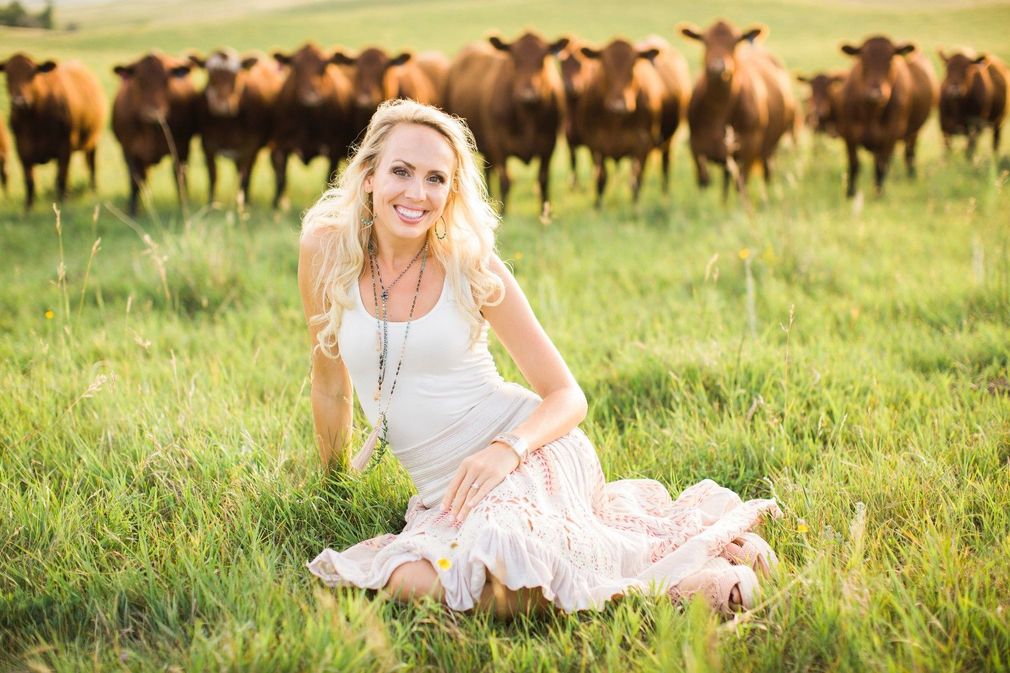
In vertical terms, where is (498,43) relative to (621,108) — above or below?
above

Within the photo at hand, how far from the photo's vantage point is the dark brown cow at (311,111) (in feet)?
34.9

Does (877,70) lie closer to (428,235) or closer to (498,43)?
(498,43)

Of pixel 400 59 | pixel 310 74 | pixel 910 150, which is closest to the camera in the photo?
pixel 310 74

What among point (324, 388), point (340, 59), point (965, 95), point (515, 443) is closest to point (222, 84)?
point (340, 59)

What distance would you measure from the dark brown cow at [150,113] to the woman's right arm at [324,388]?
7.67 m

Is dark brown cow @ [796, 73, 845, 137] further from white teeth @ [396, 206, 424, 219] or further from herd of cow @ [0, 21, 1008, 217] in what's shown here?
white teeth @ [396, 206, 424, 219]

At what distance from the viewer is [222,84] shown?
33.7ft

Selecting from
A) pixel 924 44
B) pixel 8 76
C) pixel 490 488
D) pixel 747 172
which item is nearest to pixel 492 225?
pixel 490 488

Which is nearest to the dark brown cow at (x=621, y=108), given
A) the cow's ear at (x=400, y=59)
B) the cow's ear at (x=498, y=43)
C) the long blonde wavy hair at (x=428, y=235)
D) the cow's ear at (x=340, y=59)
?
the cow's ear at (x=498, y=43)

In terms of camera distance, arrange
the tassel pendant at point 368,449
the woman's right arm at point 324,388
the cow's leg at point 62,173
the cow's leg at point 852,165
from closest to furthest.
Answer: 1. the tassel pendant at point 368,449
2. the woman's right arm at point 324,388
3. the cow's leg at point 852,165
4. the cow's leg at point 62,173

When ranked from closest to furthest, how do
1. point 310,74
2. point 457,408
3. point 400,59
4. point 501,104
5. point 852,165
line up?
1. point 457,408
2. point 501,104
3. point 852,165
4. point 310,74
5. point 400,59

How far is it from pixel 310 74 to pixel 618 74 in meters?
4.00

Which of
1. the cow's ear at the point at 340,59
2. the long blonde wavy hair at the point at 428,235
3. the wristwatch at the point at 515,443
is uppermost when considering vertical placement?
the cow's ear at the point at 340,59

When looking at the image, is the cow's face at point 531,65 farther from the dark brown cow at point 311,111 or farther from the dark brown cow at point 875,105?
the dark brown cow at point 875,105
